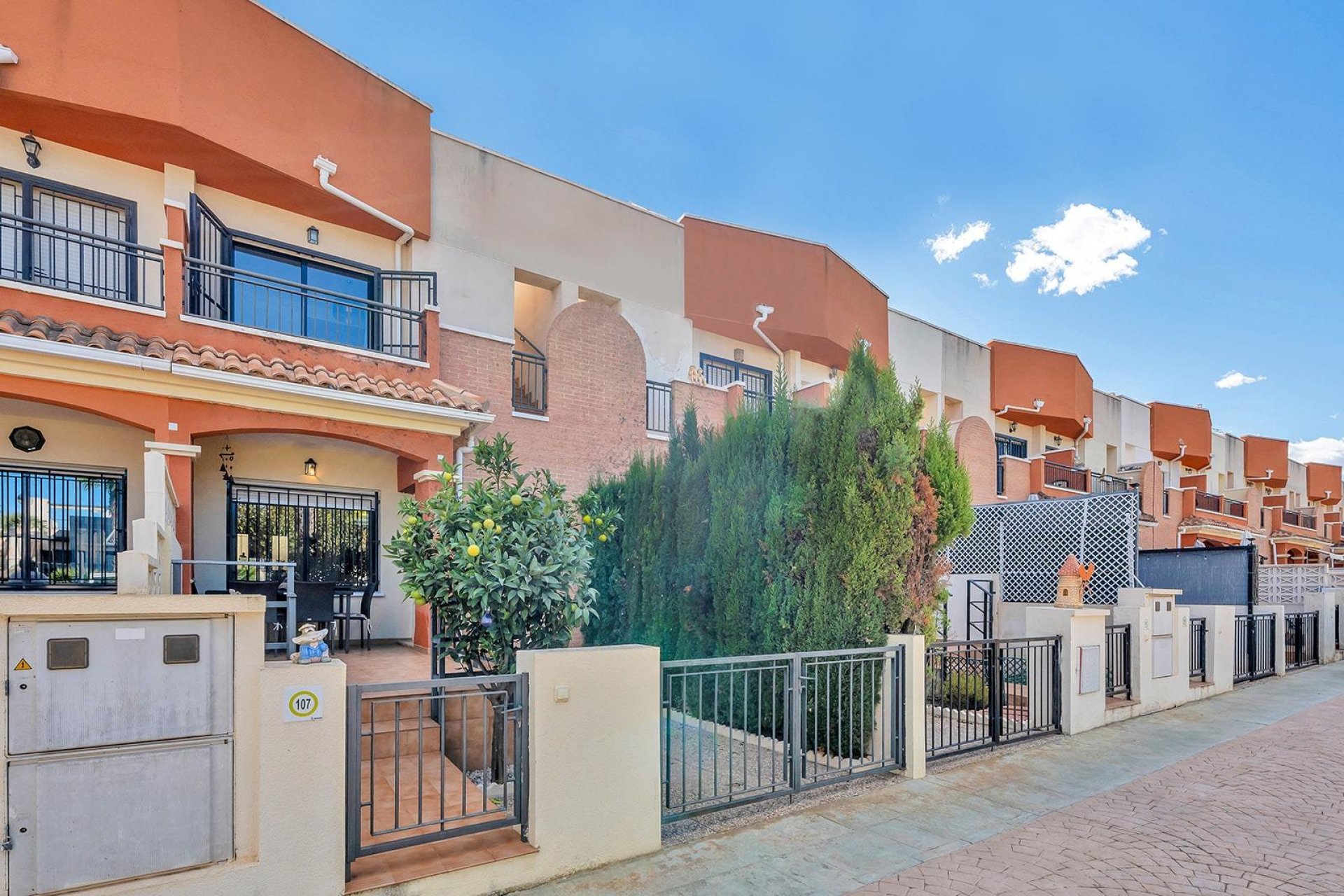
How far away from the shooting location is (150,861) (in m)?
3.35

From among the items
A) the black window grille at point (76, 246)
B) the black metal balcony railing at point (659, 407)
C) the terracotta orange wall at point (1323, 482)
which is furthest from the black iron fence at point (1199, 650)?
the terracotta orange wall at point (1323, 482)

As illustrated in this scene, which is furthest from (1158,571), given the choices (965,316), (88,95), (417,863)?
(88,95)

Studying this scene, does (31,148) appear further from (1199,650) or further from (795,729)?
(1199,650)

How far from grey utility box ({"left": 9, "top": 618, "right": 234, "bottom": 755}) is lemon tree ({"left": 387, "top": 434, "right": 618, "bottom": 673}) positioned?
2302mm

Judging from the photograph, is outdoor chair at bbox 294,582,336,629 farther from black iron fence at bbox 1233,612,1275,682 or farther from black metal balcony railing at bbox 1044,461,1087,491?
black metal balcony railing at bbox 1044,461,1087,491

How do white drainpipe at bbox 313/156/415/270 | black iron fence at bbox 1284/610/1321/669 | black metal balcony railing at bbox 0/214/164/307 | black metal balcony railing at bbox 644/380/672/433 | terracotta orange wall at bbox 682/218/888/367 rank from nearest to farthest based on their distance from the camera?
black metal balcony railing at bbox 0/214/164/307
white drainpipe at bbox 313/156/415/270
black metal balcony railing at bbox 644/380/672/433
black iron fence at bbox 1284/610/1321/669
terracotta orange wall at bbox 682/218/888/367

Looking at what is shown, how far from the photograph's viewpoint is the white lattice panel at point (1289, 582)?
1812cm

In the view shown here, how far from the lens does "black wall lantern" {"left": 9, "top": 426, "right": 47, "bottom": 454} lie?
7926 mm

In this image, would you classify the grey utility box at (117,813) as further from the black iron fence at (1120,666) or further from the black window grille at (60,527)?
the black iron fence at (1120,666)

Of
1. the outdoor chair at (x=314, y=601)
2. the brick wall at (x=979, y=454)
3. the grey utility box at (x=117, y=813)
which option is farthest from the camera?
the brick wall at (x=979, y=454)

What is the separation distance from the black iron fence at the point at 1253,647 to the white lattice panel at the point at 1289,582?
621cm

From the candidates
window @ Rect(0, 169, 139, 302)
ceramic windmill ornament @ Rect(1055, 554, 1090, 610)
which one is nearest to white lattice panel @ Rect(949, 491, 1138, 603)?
ceramic windmill ornament @ Rect(1055, 554, 1090, 610)

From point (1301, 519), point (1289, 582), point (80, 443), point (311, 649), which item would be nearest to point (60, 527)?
point (80, 443)

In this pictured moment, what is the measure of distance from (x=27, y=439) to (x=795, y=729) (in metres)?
8.66
